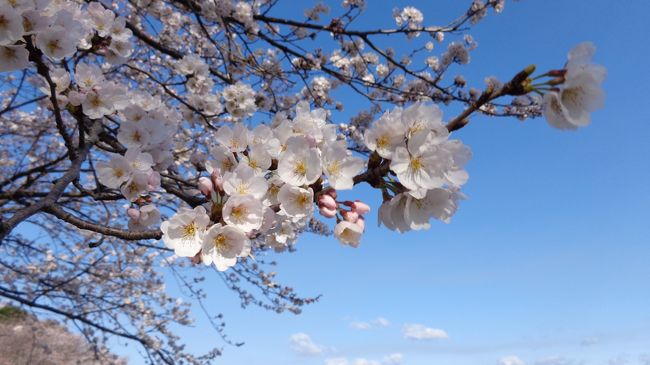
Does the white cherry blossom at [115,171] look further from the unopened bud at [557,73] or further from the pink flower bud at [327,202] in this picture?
the unopened bud at [557,73]

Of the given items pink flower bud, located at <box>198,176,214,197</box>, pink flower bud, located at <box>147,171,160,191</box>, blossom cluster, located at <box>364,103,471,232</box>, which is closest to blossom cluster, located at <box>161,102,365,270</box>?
pink flower bud, located at <box>198,176,214,197</box>

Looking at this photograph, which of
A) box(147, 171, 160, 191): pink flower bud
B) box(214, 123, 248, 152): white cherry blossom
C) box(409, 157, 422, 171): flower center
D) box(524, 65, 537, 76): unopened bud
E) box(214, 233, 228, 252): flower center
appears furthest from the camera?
box(147, 171, 160, 191): pink flower bud

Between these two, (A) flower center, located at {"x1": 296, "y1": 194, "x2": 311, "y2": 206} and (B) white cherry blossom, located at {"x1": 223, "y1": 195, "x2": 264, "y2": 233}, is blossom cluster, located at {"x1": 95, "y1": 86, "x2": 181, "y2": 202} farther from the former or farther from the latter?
(A) flower center, located at {"x1": 296, "y1": 194, "x2": 311, "y2": 206}

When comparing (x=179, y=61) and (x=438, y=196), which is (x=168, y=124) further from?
(x=179, y=61)

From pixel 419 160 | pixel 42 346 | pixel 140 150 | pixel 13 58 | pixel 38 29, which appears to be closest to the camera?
pixel 419 160

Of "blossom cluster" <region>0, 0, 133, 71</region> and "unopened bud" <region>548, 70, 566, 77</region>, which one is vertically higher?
"blossom cluster" <region>0, 0, 133, 71</region>

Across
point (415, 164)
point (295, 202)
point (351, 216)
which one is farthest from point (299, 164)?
point (415, 164)

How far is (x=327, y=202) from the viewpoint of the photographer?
1326 mm

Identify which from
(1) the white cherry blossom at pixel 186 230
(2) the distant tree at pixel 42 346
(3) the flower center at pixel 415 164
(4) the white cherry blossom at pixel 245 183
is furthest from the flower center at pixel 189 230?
(2) the distant tree at pixel 42 346

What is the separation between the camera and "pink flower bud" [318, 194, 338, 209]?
4.34 ft

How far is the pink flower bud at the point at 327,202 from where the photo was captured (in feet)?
4.34

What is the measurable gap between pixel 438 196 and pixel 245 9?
146 inches

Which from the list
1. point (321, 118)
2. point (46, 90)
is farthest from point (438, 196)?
point (46, 90)

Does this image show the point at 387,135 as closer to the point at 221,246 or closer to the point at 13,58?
the point at 221,246
